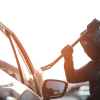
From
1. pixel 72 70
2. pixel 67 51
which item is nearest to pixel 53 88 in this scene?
pixel 67 51

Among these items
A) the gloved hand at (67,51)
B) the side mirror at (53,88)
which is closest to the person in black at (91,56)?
the gloved hand at (67,51)

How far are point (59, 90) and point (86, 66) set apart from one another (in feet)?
2.20

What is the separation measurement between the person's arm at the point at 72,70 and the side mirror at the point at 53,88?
1.48 feet

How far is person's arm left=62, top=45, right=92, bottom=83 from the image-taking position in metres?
5.22

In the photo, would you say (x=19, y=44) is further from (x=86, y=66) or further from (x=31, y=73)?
(x=86, y=66)

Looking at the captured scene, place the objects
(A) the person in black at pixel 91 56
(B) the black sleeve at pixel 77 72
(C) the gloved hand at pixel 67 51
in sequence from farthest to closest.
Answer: (B) the black sleeve at pixel 77 72
(C) the gloved hand at pixel 67 51
(A) the person in black at pixel 91 56

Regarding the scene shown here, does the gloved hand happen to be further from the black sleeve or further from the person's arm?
the black sleeve

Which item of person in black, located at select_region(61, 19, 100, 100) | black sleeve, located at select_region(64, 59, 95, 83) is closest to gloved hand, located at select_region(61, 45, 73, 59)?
person in black, located at select_region(61, 19, 100, 100)

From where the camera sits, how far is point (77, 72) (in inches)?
226

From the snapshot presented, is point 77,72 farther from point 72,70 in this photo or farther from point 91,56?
point 91,56

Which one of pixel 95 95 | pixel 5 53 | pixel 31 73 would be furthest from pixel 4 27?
pixel 95 95

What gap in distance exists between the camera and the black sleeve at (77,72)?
5443 mm

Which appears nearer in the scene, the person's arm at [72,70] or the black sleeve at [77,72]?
the person's arm at [72,70]

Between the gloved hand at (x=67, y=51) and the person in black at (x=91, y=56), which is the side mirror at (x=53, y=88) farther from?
the gloved hand at (x=67, y=51)
